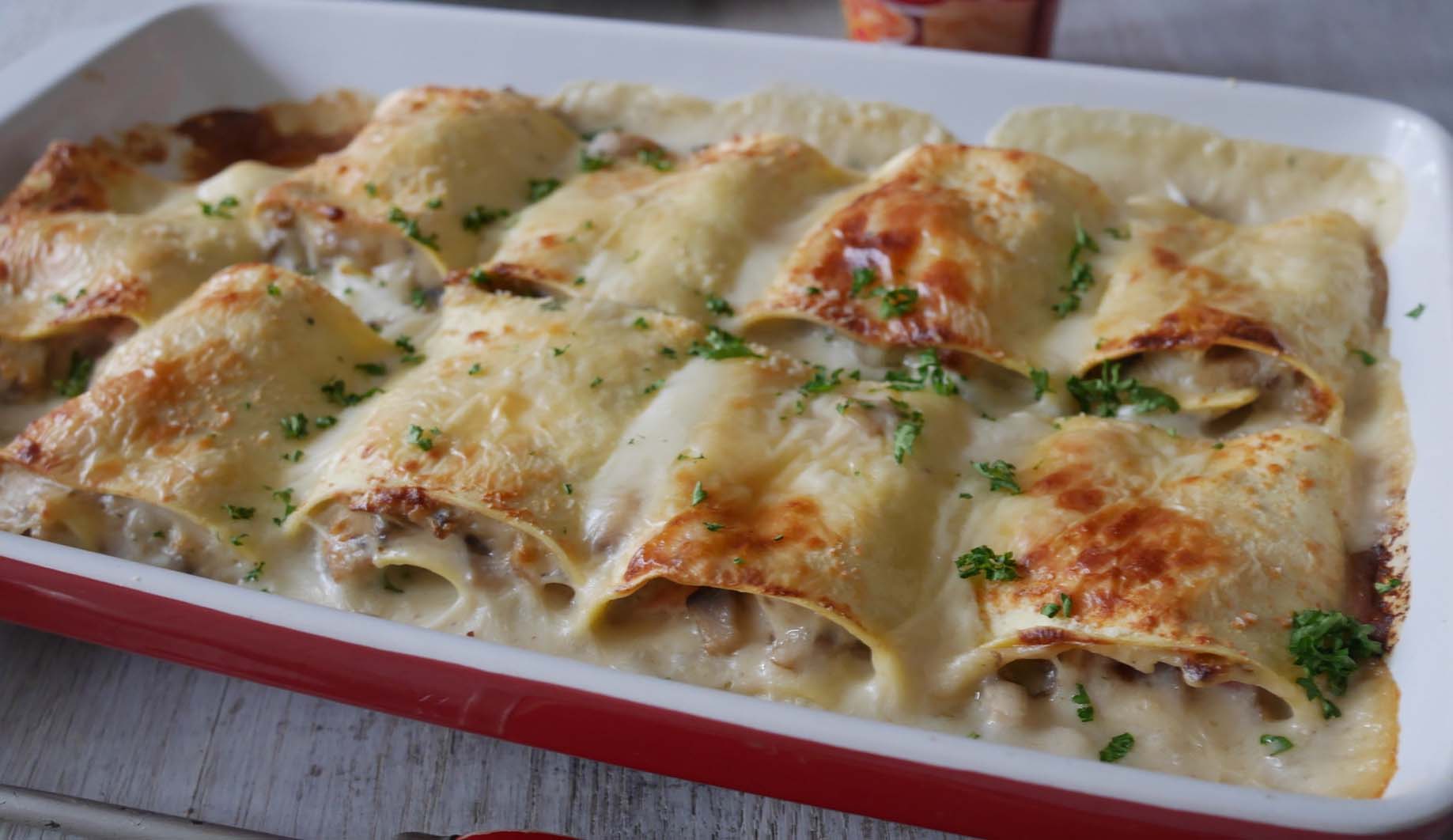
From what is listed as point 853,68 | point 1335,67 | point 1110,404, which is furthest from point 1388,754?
point 1335,67

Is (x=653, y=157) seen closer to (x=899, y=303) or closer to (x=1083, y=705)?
(x=899, y=303)

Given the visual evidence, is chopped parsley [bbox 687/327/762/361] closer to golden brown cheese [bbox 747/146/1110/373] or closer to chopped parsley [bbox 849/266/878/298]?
golden brown cheese [bbox 747/146/1110/373]

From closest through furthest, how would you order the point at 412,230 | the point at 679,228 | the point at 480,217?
1. the point at 679,228
2. the point at 412,230
3. the point at 480,217

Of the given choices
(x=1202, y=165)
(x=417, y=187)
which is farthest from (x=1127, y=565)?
(x=417, y=187)

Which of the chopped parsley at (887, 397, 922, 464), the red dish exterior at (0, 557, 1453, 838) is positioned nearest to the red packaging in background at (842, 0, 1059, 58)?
the chopped parsley at (887, 397, 922, 464)

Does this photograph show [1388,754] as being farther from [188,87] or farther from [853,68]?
[188,87]

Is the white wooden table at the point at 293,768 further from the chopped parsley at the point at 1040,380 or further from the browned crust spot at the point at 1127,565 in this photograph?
the chopped parsley at the point at 1040,380
